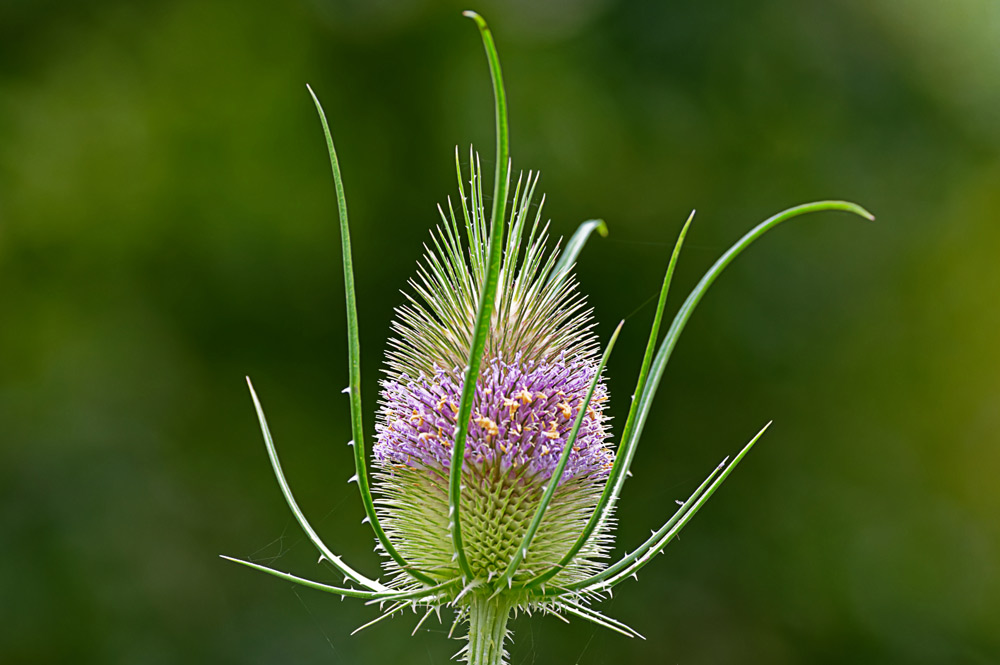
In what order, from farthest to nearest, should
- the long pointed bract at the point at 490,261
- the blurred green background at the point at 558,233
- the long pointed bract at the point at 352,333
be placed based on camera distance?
the blurred green background at the point at 558,233 → the long pointed bract at the point at 352,333 → the long pointed bract at the point at 490,261

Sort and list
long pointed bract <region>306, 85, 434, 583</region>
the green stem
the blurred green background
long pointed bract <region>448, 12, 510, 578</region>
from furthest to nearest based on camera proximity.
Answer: the blurred green background, the green stem, long pointed bract <region>306, 85, 434, 583</region>, long pointed bract <region>448, 12, 510, 578</region>

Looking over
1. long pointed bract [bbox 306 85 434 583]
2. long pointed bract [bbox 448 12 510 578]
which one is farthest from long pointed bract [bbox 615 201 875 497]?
long pointed bract [bbox 306 85 434 583]

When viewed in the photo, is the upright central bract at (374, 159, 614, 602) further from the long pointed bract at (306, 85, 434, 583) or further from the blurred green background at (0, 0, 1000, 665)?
the blurred green background at (0, 0, 1000, 665)

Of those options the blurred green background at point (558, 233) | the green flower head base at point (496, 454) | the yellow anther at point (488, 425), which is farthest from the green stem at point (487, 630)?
the blurred green background at point (558, 233)

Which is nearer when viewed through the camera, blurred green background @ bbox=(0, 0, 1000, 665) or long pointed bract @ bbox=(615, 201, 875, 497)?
long pointed bract @ bbox=(615, 201, 875, 497)

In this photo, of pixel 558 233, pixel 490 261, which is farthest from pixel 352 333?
pixel 558 233

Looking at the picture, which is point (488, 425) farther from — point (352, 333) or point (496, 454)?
point (352, 333)

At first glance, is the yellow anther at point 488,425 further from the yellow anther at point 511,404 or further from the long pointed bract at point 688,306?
the long pointed bract at point 688,306
